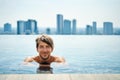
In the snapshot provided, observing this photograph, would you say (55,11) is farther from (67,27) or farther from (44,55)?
(44,55)

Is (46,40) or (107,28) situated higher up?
(107,28)

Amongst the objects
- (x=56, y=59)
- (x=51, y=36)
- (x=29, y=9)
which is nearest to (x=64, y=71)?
(x=56, y=59)

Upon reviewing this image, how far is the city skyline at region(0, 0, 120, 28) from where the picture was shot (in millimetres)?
3566

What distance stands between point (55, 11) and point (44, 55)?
0.67 m

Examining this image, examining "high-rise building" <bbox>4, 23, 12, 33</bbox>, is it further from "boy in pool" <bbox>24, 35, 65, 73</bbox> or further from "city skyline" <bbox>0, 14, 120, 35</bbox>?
"boy in pool" <bbox>24, 35, 65, 73</bbox>

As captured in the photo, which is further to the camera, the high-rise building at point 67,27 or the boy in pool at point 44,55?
the high-rise building at point 67,27

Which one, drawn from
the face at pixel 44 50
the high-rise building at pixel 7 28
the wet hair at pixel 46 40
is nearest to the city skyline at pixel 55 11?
the high-rise building at pixel 7 28

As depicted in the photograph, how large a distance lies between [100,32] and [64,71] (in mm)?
818

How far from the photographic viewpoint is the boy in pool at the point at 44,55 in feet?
11.6

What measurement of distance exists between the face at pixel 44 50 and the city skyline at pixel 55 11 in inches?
11.9

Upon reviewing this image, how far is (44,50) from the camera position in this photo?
11.9 feet

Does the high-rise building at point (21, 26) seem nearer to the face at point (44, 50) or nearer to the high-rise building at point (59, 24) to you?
the face at point (44, 50)

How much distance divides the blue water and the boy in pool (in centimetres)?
6

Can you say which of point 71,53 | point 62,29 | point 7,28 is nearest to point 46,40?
point 62,29
